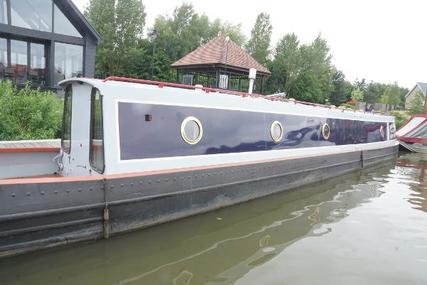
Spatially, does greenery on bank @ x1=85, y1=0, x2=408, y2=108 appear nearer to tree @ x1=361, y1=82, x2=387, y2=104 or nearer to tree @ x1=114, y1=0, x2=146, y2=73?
tree @ x1=114, y1=0, x2=146, y2=73

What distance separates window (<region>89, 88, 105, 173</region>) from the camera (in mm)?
5051

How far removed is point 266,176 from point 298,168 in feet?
4.52

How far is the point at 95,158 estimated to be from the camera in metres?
5.21

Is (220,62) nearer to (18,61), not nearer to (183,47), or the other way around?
(18,61)

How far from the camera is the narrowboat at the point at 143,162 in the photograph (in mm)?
4328

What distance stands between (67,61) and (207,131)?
12.0 meters

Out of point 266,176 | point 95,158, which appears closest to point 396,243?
point 266,176

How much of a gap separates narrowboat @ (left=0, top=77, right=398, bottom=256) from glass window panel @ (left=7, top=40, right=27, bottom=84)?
34.1ft

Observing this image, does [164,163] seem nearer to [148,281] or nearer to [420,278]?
[148,281]

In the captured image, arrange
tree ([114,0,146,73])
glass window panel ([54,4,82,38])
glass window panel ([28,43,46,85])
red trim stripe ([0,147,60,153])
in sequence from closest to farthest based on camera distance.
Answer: red trim stripe ([0,147,60,153]), glass window panel ([28,43,46,85]), glass window panel ([54,4,82,38]), tree ([114,0,146,73])

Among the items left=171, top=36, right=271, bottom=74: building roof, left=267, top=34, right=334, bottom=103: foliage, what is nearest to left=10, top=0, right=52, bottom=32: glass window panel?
left=171, top=36, right=271, bottom=74: building roof

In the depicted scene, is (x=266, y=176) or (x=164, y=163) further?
(x=266, y=176)

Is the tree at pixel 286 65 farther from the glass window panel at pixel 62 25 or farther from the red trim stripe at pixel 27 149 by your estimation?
the red trim stripe at pixel 27 149

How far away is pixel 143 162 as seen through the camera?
5.37 meters
